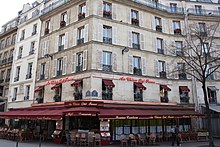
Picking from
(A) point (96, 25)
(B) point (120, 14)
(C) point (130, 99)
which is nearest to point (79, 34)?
(A) point (96, 25)

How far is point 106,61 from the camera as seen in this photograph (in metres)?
18.2

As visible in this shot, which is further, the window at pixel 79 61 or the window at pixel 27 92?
the window at pixel 27 92

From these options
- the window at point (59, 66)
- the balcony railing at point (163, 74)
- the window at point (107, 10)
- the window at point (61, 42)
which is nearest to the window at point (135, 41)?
the window at point (107, 10)

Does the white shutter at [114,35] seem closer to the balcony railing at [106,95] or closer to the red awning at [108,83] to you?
the red awning at [108,83]

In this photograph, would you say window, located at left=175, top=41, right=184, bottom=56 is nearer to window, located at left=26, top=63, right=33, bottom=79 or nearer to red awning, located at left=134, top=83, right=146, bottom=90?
red awning, located at left=134, top=83, right=146, bottom=90

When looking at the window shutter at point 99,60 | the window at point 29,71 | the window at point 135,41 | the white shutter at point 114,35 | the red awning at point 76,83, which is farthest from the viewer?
the window at point 29,71

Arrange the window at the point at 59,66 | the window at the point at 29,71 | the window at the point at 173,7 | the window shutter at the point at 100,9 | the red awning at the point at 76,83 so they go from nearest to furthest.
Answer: the red awning at the point at 76,83
the window shutter at the point at 100,9
the window at the point at 59,66
the window at the point at 29,71
the window at the point at 173,7

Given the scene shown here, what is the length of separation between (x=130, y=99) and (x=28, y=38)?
15.1 m

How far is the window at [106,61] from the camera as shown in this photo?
17.9 meters

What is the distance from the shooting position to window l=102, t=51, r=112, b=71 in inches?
705

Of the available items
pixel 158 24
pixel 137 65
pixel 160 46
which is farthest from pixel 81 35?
pixel 158 24

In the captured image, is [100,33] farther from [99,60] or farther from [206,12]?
A: [206,12]

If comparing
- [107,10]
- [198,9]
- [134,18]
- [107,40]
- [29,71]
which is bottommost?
[29,71]

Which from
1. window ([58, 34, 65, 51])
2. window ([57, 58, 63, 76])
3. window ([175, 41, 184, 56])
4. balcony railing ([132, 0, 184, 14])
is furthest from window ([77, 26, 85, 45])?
window ([175, 41, 184, 56])
